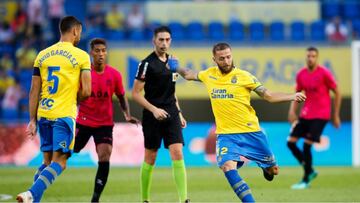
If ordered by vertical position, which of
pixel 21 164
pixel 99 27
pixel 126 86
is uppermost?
pixel 99 27

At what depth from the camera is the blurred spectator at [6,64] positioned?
23.5 metres

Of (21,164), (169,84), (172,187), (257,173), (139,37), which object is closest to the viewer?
(169,84)

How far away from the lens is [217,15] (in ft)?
83.9

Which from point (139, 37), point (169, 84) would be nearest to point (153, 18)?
point (139, 37)

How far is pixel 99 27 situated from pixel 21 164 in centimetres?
604

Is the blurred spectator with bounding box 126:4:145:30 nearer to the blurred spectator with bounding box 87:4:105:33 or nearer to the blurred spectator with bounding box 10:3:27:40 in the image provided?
the blurred spectator with bounding box 87:4:105:33

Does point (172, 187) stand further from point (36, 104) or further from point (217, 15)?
point (217, 15)

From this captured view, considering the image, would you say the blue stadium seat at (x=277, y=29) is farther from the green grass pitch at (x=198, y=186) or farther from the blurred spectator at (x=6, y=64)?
the blurred spectator at (x=6, y=64)

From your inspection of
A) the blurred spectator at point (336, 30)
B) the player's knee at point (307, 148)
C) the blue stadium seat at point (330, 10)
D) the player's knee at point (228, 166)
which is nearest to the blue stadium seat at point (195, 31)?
the blurred spectator at point (336, 30)

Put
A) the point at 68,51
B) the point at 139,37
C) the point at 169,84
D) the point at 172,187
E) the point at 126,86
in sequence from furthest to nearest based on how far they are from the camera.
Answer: the point at 139,37 → the point at 126,86 → the point at 172,187 → the point at 169,84 → the point at 68,51

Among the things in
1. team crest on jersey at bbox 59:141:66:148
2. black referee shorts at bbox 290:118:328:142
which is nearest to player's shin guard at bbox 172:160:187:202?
team crest on jersey at bbox 59:141:66:148

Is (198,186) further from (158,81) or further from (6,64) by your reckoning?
(6,64)

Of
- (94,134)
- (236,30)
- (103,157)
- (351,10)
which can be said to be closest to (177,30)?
(236,30)

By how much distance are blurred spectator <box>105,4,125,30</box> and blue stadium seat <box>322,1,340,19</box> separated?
6898 millimetres
